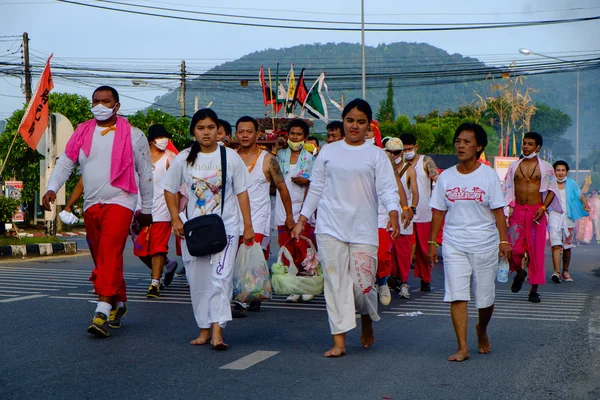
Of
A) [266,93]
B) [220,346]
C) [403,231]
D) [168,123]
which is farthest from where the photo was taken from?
[168,123]

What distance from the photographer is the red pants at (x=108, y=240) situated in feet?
25.9

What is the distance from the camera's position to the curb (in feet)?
59.3

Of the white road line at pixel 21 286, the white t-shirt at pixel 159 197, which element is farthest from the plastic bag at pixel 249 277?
the white road line at pixel 21 286

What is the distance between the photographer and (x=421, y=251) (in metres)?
12.7

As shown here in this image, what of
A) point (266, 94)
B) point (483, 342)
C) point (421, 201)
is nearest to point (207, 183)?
point (483, 342)

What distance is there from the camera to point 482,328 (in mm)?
7312

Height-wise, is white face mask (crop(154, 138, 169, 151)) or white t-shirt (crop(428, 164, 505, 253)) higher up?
white face mask (crop(154, 138, 169, 151))

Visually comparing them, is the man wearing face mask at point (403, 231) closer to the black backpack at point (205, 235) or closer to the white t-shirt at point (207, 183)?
the white t-shirt at point (207, 183)

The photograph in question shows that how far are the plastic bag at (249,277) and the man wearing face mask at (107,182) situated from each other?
96cm

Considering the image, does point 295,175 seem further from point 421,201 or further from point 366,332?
point 366,332

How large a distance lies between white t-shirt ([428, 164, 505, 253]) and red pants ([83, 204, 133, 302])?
2799 millimetres

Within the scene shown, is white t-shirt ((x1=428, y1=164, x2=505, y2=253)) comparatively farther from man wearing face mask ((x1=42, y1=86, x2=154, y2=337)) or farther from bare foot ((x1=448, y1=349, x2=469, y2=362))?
man wearing face mask ((x1=42, y1=86, x2=154, y2=337))

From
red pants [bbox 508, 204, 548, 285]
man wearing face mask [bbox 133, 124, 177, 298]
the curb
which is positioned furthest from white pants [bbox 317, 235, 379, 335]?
the curb

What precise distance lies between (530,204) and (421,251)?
166 centimetres
